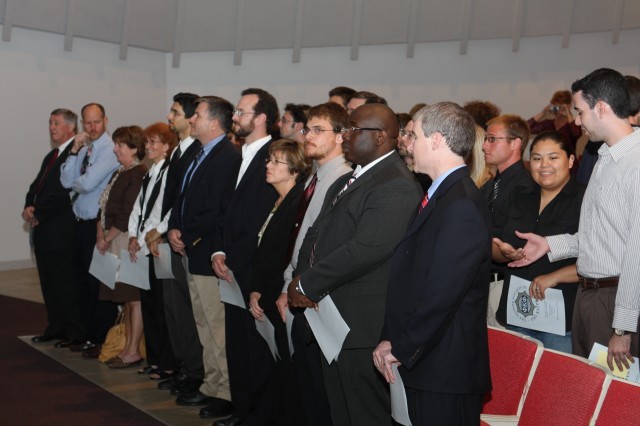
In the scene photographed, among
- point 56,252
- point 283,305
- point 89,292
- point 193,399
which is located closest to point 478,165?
point 283,305

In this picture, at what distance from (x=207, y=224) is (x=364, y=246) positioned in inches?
76.8

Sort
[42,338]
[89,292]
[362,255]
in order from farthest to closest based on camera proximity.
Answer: [42,338]
[89,292]
[362,255]

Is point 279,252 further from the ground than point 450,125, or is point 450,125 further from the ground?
point 450,125

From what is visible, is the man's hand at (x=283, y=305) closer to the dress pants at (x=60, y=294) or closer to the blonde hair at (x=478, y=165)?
the blonde hair at (x=478, y=165)

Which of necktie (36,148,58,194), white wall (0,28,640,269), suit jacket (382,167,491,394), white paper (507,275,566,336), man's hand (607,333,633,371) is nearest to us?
suit jacket (382,167,491,394)

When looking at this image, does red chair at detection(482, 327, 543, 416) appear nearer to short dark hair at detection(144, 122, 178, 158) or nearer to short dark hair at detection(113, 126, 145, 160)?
short dark hair at detection(144, 122, 178, 158)

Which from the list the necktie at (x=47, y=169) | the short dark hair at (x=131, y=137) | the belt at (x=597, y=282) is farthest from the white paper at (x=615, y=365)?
the necktie at (x=47, y=169)

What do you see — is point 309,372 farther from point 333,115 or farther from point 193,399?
point 193,399

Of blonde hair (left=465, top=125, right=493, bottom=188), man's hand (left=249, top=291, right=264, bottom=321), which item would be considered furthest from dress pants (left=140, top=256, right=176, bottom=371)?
blonde hair (left=465, top=125, right=493, bottom=188)

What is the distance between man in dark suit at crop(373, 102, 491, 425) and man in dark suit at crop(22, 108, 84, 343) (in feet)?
15.3

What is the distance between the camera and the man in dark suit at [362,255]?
3.41 meters

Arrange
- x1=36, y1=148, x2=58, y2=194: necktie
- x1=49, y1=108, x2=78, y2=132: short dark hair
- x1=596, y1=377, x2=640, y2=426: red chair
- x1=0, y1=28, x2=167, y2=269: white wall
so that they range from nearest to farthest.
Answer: x1=596, y1=377, x2=640, y2=426: red chair
x1=36, y1=148, x2=58, y2=194: necktie
x1=49, y1=108, x2=78, y2=132: short dark hair
x1=0, y1=28, x2=167, y2=269: white wall

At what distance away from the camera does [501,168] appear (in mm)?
4508

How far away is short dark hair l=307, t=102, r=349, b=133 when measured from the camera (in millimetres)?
4031
